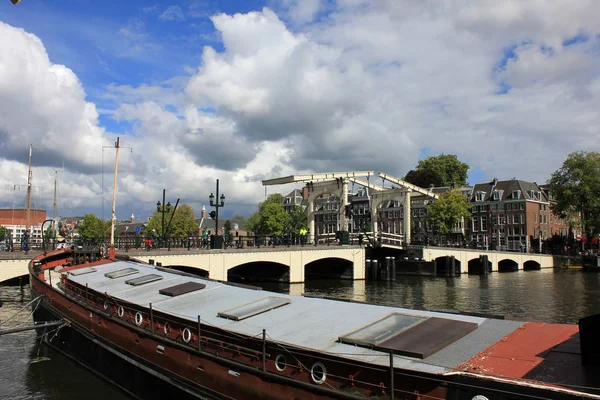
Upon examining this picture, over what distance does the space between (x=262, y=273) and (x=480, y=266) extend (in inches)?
1279

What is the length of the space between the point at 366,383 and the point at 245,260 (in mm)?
26776

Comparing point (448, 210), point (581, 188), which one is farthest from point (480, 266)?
point (581, 188)

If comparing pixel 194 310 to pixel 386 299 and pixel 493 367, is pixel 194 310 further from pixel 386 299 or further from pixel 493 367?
pixel 386 299

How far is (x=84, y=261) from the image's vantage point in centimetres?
2125

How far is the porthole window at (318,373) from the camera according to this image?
7.19 metres

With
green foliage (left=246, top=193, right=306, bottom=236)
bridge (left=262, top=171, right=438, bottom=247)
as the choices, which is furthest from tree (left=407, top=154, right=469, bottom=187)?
bridge (left=262, top=171, right=438, bottom=247)

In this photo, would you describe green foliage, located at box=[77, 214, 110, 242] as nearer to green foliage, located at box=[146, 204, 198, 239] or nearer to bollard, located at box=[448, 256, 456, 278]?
green foliage, located at box=[146, 204, 198, 239]

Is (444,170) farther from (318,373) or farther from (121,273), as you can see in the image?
→ (318,373)

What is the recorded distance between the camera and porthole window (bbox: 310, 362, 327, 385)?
23.6 ft

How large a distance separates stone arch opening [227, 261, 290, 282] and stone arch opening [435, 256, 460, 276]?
833 inches

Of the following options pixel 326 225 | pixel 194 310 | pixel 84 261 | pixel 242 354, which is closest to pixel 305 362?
pixel 242 354

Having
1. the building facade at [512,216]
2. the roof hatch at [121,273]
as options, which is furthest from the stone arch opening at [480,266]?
the roof hatch at [121,273]

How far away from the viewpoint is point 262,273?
41.5 m

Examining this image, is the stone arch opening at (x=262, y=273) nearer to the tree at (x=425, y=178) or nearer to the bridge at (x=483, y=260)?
the bridge at (x=483, y=260)
